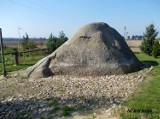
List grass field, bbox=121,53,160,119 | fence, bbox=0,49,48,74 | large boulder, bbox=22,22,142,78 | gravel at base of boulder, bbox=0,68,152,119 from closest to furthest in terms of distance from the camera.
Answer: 1. grass field, bbox=121,53,160,119
2. gravel at base of boulder, bbox=0,68,152,119
3. large boulder, bbox=22,22,142,78
4. fence, bbox=0,49,48,74

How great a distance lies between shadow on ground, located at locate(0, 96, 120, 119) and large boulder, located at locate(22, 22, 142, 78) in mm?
4673

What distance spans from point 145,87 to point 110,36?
573 centimetres

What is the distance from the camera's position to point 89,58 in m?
13.7

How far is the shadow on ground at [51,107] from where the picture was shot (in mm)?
7309

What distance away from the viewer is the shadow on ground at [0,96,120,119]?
7.31m

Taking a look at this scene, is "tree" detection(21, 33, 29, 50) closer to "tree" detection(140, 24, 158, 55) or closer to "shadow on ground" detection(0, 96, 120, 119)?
"tree" detection(140, 24, 158, 55)

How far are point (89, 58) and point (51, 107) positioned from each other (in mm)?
6181

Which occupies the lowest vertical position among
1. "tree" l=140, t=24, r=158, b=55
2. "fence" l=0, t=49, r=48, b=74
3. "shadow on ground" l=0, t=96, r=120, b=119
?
"shadow on ground" l=0, t=96, r=120, b=119

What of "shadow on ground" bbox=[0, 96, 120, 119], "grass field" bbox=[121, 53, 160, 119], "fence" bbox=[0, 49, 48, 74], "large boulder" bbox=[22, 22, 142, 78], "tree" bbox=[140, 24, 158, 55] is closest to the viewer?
"grass field" bbox=[121, 53, 160, 119]

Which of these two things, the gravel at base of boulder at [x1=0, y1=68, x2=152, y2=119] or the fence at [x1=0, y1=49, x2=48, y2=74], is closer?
the gravel at base of boulder at [x1=0, y1=68, x2=152, y2=119]

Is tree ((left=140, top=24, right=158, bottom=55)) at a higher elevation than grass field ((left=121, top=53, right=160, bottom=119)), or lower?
higher

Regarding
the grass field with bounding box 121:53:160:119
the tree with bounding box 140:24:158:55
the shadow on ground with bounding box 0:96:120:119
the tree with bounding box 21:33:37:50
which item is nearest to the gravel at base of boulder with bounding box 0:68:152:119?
the shadow on ground with bounding box 0:96:120:119

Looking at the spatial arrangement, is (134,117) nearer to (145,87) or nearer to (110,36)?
(145,87)

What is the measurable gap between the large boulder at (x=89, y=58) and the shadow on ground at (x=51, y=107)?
15.3ft
